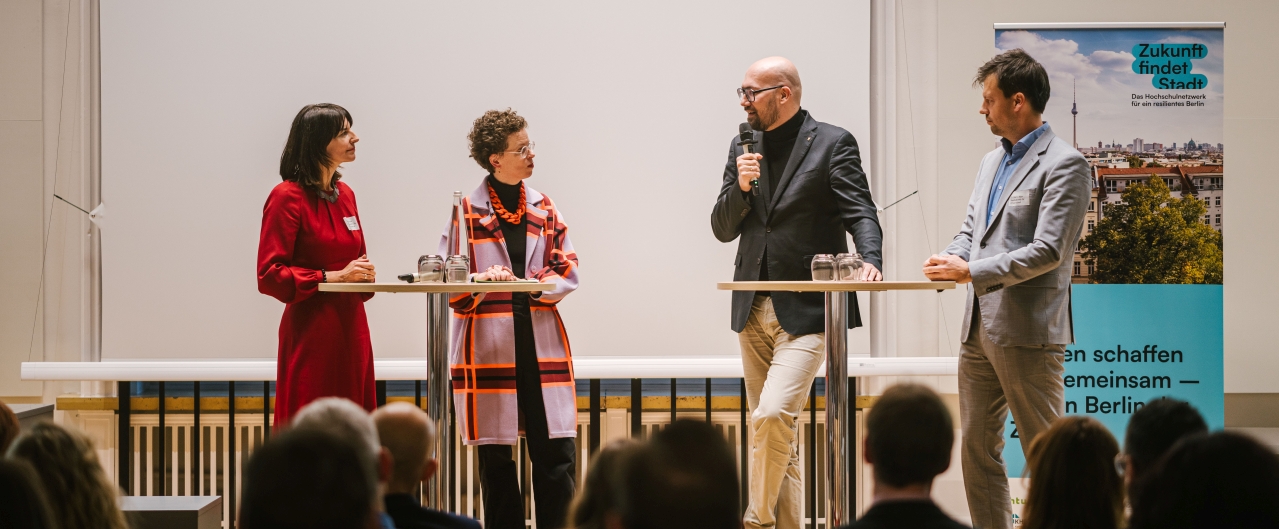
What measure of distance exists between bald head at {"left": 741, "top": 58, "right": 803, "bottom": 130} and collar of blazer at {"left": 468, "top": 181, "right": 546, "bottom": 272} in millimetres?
808

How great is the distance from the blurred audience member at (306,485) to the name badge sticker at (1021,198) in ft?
7.06

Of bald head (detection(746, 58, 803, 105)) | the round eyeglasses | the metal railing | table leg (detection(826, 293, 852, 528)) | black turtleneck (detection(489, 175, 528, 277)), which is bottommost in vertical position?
the metal railing

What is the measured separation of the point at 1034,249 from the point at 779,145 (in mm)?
909

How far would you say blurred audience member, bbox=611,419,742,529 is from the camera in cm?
113

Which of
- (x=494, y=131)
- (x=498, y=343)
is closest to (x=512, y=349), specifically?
(x=498, y=343)

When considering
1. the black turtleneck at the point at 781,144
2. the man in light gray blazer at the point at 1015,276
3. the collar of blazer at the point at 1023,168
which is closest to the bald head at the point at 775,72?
the black turtleneck at the point at 781,144

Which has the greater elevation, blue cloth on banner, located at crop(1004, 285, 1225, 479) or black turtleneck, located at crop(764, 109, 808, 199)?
black turtleneck, located at crop(764, 109, 808, 199)

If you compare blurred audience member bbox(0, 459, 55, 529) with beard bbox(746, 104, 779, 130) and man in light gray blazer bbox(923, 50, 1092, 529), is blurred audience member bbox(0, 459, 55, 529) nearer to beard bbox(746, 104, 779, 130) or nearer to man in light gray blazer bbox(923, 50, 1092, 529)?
man in light gray blazer bbox(923, 50, 1092, 529)

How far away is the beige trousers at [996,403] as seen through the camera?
8.50 ft

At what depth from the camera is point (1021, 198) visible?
104 inches

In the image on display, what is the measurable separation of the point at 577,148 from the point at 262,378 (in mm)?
1700

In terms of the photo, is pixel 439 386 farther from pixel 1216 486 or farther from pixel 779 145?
pixel 1216 486

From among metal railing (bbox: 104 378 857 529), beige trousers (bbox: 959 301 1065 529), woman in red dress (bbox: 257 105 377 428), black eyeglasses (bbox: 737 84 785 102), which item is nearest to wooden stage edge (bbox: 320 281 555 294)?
woman in red dress (bbox: 257 105 377 428)

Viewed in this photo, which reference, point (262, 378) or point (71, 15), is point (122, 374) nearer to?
point (262, 378)
